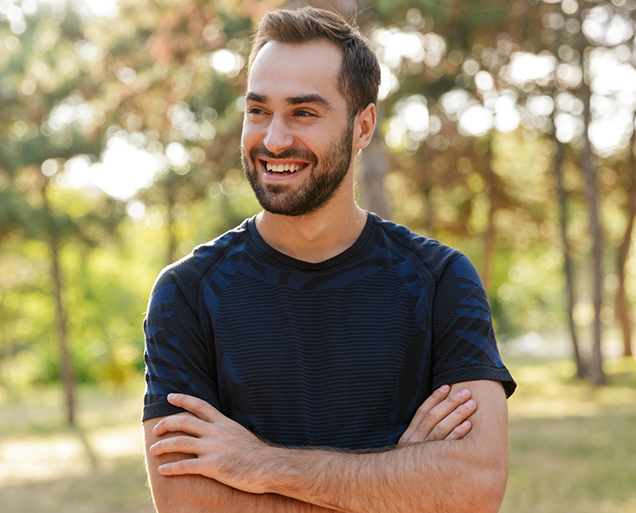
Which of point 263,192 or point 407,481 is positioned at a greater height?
point 263,192

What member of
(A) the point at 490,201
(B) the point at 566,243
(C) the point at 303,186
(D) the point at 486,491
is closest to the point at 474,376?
(D) the point at 486,491

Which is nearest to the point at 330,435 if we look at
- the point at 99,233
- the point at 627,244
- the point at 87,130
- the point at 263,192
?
the point at 263,192

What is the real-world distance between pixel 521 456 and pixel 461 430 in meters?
9.40

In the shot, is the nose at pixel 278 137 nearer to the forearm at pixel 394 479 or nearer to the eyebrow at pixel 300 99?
the eyebrow at pixel 300 99

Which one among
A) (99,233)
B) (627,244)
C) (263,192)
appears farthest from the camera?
(627,244)

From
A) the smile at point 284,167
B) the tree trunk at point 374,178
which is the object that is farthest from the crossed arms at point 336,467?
the tree trunk at point 374,178

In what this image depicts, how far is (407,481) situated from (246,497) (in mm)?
549

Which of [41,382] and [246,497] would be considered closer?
[246,497]

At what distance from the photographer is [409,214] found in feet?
85.0

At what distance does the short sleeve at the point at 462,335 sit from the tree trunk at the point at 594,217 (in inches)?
643

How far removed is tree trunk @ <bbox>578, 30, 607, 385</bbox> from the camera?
17625 millimetres

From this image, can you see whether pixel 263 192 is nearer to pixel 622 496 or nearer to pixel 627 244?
pixel 622 496

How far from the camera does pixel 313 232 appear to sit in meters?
2.73

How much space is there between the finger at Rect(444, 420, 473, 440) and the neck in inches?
30.5
